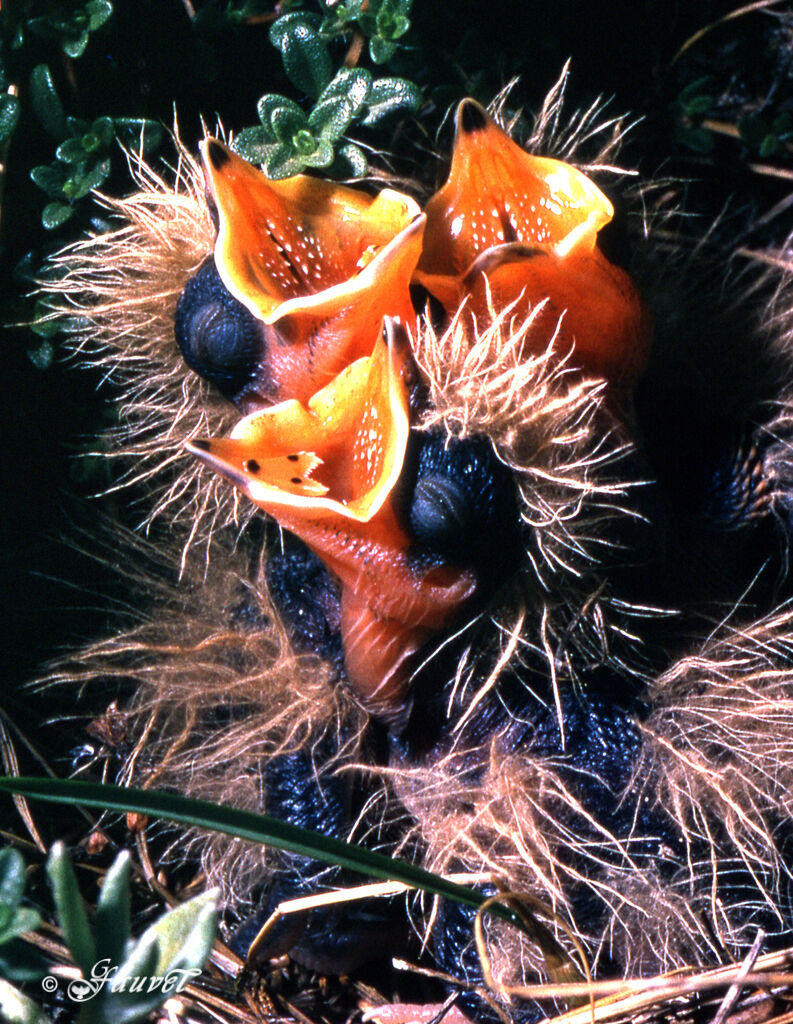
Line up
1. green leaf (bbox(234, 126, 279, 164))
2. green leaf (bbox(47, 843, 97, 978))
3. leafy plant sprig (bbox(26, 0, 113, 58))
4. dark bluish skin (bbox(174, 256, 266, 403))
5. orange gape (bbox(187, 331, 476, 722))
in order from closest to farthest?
green leaf (bbox(47, 843, 97, 978))
orange gape (bbox(187, 331, 476, 722))
dark bluish skin (bbox(174, 256, 266, 403))
green leaf (bbox(234, 126, 279, 164))
leafy plant sprig (bbox(26, 0, 113, 58))

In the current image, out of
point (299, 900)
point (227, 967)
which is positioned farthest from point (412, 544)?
point (227, 967)

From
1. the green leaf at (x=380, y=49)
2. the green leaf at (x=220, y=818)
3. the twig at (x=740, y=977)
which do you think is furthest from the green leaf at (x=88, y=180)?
the twig at (x=740, y=977)

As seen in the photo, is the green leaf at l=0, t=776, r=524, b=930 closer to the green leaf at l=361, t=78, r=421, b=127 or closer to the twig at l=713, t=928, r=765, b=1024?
the twig at l=713, t=928, r=765, b=1024

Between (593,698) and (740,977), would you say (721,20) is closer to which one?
(593,698)

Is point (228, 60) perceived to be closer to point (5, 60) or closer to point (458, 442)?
point (5, 60)

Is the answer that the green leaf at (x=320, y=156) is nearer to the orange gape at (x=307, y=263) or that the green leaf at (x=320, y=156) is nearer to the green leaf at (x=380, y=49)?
the orange gape at (x=307, y=263)

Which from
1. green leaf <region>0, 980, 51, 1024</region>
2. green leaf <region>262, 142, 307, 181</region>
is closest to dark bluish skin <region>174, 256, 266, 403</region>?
green leaf <region>262, 142, 307, 181</region>
